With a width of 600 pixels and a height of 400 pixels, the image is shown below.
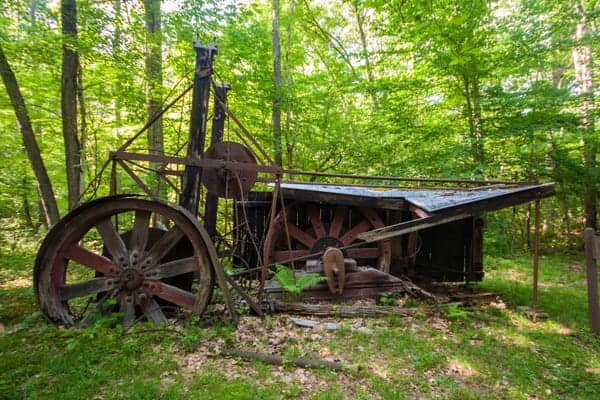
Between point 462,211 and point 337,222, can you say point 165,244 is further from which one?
point 462,211

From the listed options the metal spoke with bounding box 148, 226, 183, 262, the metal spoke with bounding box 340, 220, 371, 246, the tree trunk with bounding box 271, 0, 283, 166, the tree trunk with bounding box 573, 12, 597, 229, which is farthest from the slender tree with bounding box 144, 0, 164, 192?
the tree trunk with bounding box 573, 12, 597, 229

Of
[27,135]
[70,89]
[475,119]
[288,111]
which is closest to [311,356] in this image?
[27,135]

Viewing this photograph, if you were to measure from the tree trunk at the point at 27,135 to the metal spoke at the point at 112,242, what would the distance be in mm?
3011

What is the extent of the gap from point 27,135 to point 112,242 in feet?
11.7

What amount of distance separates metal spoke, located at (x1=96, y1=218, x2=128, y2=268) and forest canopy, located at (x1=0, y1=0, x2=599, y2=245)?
94.1 inches

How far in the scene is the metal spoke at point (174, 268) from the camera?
3.70m

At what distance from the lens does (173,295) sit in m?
3.70

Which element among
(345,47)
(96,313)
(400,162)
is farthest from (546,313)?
(345,47)

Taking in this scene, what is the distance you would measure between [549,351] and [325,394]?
2.85 meters

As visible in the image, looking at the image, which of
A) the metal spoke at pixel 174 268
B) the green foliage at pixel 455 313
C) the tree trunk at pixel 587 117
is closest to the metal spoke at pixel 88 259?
the metal spoke at pixel 174 268

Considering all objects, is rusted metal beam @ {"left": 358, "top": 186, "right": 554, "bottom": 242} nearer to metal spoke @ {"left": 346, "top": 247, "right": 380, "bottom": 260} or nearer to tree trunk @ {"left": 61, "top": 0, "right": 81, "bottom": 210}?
metal spoke @ {"left": 346, "top": 247, "right": 380, "bottom": 260}

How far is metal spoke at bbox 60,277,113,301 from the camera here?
356 centimetres

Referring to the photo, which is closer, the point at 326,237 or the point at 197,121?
the point at 197,121

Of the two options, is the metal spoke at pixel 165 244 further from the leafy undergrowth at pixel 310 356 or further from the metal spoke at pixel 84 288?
the leafy undergrowth at pixel 310 356
